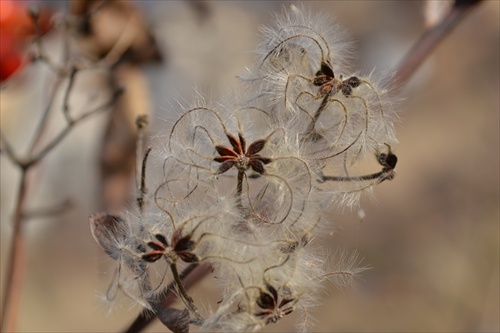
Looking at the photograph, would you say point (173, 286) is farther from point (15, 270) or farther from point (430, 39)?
point (430, 39)

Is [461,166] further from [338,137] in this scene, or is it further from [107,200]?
[338,137]

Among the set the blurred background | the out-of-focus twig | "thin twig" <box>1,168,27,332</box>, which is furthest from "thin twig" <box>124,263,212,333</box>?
the blurred background

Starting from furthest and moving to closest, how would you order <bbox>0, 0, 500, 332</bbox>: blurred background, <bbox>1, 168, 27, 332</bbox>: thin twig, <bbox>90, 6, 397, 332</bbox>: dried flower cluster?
<bbox>0, 0, 500, 332</bbox>: blurred background
<bbox>1, 168, 27, 332</bbox>: thin twig
<bbox>90, 6, 397, 332</bbox>: dried flower cluster

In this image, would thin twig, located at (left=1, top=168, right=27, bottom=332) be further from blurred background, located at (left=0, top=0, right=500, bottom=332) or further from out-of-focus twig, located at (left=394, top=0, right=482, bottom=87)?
blurred background, located at (left=0, top=0, right=500, bottom=332)

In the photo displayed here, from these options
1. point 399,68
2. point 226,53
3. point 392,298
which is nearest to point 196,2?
point 226,53

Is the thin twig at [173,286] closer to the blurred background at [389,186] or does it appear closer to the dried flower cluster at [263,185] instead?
the dried flower cluster at [263,185]

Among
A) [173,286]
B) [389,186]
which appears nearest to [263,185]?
[173,286]
